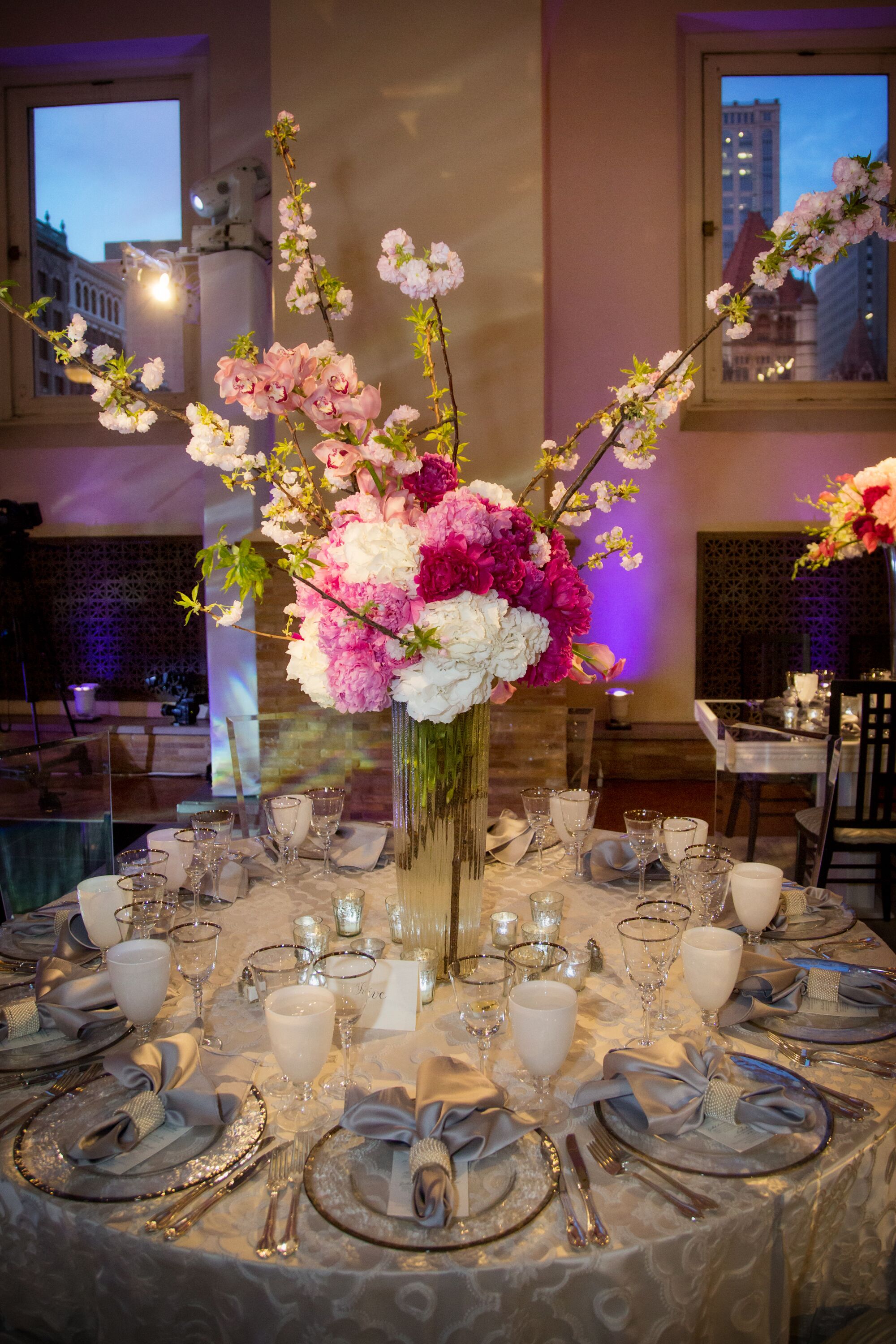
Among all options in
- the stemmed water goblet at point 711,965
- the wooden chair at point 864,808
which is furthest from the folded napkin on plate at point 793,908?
the wooden chair at point 864,808

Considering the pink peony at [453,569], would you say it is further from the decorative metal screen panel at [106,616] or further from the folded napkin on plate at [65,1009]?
the decorative metal screen panel at [106,616]

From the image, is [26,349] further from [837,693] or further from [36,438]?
[837,693]

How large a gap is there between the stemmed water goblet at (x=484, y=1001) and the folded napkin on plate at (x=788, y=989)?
0.29m

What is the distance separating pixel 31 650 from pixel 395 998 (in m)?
5.91

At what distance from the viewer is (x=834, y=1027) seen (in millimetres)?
1226

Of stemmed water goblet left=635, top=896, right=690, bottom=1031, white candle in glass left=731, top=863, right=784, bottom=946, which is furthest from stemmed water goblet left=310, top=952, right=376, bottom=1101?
white candle in glass left=731, top=863, right=784, bottom=946

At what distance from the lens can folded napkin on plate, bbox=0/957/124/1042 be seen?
4.00 ft

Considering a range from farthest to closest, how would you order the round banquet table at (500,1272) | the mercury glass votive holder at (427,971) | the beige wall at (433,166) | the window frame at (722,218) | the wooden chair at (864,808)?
the window frame at (722,218) < the beige wall at (433,166) < the wooden chair at (864,808) < the mercury glass votive holder at (427,971) < the round banquet table at (500,1272)

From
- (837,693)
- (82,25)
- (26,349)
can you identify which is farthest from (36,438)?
(837,693)

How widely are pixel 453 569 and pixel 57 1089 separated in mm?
761

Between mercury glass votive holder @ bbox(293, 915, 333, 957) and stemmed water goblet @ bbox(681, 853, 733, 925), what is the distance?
54cm

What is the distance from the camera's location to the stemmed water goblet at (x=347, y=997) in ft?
3.53

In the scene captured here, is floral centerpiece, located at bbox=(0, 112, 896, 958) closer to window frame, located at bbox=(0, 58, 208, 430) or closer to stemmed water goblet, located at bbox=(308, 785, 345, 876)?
stemmed water goblet, located at bbox=(308, 785, 345, 876)

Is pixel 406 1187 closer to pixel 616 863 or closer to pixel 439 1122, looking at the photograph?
pixel 439 1122
